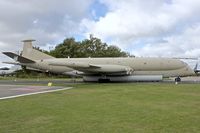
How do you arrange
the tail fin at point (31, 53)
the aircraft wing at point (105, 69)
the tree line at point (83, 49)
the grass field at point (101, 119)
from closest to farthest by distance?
the grass field at point (101, 119) < the aircraft wing at point (105, 69) < the tail fin at point (31, 53) < the tree line at point (83, 49)

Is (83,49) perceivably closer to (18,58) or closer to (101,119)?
(18,58)

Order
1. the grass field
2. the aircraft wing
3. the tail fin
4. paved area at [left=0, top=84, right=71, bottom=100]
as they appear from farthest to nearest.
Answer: the tail fin
the aircraft wing
paved area at [left=0, top=84, right=71, bottom=100]
the grass field

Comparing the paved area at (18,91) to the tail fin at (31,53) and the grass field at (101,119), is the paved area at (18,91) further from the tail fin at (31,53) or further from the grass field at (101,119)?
the tail fin at (31,53)

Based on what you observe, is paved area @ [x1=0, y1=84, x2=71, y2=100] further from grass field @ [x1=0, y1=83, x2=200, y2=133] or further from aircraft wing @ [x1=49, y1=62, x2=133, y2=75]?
aircraft wing @ [x1=49, y1=62, x2=133, y2=75]

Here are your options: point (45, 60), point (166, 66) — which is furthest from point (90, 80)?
point (166, 66)

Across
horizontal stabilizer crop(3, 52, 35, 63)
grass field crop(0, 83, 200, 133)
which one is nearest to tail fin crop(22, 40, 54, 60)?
horizontal stabilizer crop(3, 52, 35, 63)

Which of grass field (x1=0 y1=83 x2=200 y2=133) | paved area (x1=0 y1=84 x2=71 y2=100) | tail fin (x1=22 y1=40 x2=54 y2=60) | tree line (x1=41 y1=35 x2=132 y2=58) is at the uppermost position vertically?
tree line (x1=41 y1=35 x2=132 y2=58)

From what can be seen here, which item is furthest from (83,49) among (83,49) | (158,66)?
(158,66)

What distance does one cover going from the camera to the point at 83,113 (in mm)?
11586

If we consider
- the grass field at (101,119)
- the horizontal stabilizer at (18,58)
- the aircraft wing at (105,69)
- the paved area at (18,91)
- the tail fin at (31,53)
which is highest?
the tail fin at (31,53)

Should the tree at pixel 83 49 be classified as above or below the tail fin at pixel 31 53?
above

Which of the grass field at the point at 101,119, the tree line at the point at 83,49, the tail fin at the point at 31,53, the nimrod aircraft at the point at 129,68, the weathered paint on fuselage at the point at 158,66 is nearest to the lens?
the grass field at the point at 101,119

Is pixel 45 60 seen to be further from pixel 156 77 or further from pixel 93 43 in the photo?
pixel 93 43

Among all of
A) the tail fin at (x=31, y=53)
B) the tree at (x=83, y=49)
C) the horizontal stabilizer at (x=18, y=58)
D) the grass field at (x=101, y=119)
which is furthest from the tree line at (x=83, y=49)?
the grass field at (x=101, y=119)
